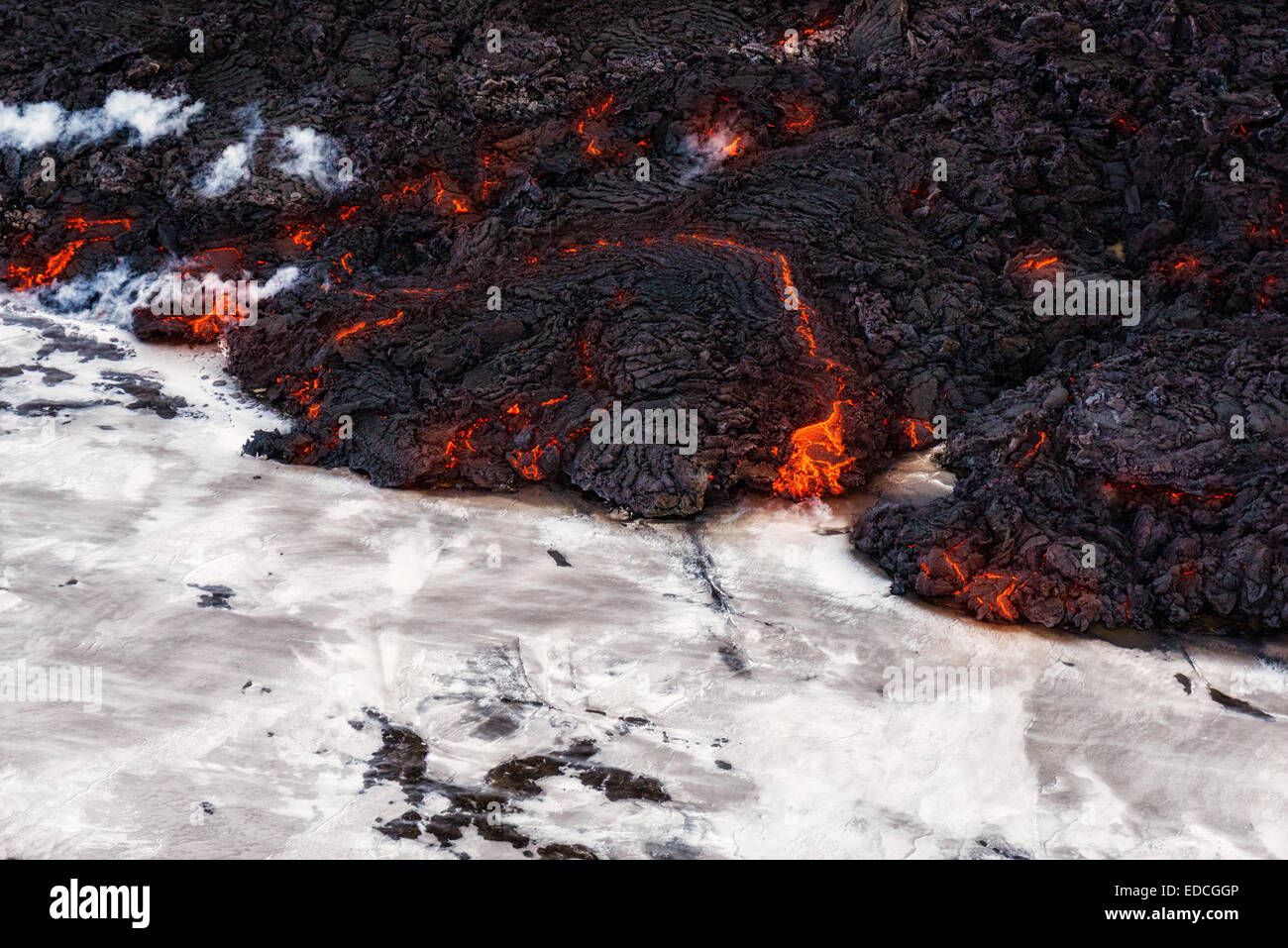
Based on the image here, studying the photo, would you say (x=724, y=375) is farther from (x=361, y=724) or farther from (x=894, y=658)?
(x=361, y=724)

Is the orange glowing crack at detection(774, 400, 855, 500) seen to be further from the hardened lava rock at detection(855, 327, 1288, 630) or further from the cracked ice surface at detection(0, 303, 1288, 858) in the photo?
the hardened lava rock at detection(855, 327, 1288, 630)

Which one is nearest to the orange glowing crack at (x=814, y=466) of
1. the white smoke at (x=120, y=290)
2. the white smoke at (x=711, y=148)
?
the white smoke at (x=711, y=148)

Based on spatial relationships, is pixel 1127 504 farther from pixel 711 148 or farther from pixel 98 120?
pixel 98 120

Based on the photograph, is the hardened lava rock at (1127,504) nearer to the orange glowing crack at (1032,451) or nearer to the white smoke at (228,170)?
the orange glowing crack at (1032,451)

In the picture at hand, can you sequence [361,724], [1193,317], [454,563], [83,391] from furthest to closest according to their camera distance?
[83,391], [1193,317], [454,563], [361,724]

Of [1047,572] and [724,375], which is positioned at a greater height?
[724,375]
